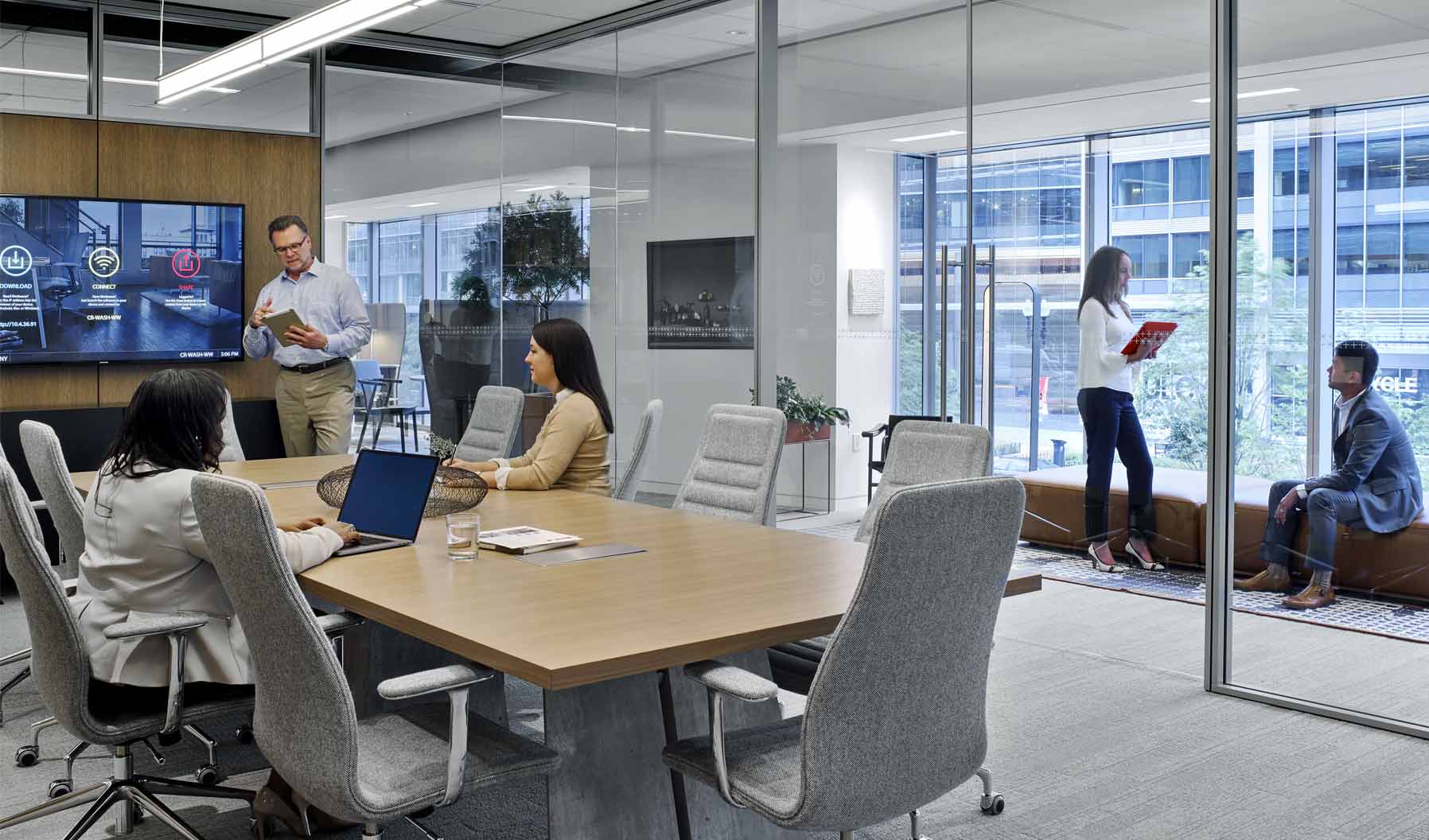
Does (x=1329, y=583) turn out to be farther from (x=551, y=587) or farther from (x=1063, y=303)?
(x=551, y=587)

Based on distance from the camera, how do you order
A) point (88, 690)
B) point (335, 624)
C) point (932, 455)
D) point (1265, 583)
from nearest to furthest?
point (335, 624), point (88, 690), point (932, 455), point (1265, 583)

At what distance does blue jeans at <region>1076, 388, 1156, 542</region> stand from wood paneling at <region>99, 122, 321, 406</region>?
5155 mm

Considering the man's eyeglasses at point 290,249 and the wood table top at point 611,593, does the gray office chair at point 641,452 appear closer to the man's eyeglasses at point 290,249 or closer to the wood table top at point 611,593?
the wood table top at point 611,593

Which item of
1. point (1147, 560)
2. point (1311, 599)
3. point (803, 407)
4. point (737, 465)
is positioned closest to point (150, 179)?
point (803, 407)

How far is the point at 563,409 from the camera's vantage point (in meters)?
4.71

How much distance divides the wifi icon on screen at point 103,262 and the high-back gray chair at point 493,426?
2.83 meters

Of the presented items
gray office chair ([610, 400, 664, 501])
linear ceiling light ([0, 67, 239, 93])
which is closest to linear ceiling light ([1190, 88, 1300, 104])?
gray office chair ([610, 400, 664, 501])

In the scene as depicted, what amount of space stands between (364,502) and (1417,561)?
3435mm

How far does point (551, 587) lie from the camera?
9.71ft

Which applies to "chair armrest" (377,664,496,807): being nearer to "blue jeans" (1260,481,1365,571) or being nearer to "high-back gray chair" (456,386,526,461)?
"high-back gray chair" (456,386,526,461)

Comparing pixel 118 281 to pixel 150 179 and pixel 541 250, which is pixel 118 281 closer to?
→ pixel 150 179

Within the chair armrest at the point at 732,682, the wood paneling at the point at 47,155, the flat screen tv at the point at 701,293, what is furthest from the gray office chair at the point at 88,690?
the wood paneling at the point at 47,155

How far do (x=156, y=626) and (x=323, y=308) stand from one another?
174 inches

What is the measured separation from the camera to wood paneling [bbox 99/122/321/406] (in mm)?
7383
